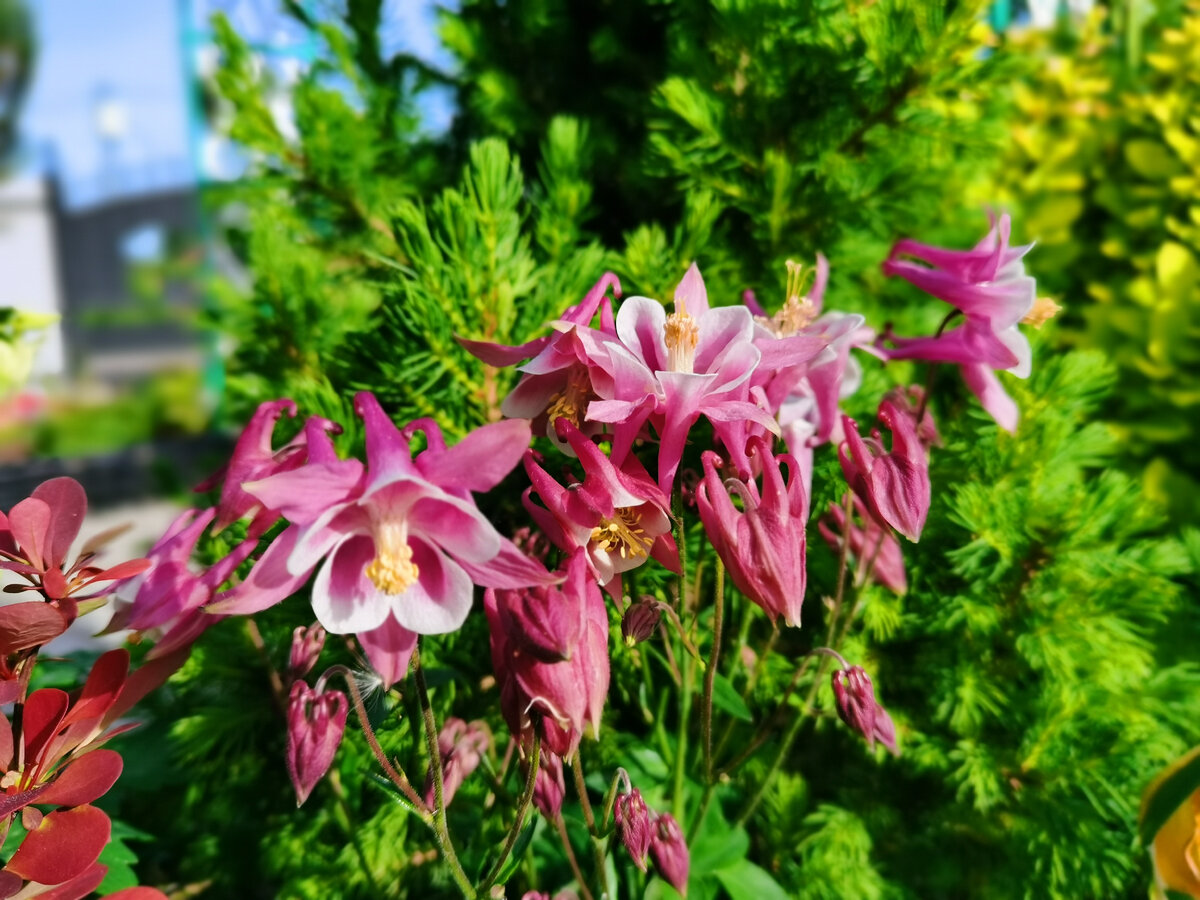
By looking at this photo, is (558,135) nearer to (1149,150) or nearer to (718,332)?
(718,332)

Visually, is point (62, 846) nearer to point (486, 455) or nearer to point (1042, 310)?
point (486, 455)

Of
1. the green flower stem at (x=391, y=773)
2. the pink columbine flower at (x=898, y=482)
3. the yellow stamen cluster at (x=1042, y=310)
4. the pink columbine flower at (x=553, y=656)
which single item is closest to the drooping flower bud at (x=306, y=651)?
the green flower stem at (x=391, y=773)

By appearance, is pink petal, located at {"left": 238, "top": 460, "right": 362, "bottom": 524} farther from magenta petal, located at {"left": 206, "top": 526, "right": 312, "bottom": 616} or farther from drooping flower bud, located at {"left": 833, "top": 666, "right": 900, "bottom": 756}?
drooping flower bud, located at {"left": 833, "top": 666, "right": 900, "bottom": 756}

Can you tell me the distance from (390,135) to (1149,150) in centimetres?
127

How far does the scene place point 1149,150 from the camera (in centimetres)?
148

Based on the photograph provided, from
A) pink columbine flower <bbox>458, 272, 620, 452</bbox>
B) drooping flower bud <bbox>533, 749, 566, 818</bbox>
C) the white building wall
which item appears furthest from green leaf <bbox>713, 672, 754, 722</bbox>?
the white building wall

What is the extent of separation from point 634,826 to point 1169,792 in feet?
1.28

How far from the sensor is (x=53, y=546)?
0.50 meters

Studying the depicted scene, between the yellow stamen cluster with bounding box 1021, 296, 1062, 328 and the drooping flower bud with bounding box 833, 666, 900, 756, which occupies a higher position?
the yellow stamen cluster with bounding box 1021, 296, 1062, 328

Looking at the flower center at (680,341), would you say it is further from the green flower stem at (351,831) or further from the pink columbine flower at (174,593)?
the green flower stem at (351,831)

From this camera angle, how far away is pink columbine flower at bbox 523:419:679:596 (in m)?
0.45

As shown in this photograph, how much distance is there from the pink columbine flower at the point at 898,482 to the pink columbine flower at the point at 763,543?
0.07 meters

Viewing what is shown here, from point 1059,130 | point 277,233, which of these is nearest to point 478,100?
point 277,233

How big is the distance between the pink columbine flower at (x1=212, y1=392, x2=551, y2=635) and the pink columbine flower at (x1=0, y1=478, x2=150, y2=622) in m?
0.13
